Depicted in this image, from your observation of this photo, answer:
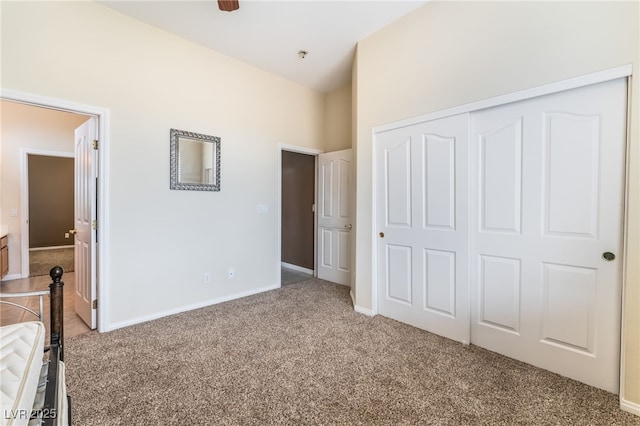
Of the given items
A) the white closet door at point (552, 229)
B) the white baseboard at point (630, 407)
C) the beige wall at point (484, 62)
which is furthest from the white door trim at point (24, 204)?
the white baseboard at point (630, 407)

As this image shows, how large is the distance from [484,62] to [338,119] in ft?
7.72

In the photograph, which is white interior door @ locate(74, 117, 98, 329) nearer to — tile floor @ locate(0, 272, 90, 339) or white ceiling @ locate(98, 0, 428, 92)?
tile floor @ locate(0, 272, 90, 339)

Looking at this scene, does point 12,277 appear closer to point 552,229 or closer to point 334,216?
point 334,216

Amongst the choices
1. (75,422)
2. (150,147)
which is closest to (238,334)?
(75,422)

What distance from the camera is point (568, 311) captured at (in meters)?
1.93

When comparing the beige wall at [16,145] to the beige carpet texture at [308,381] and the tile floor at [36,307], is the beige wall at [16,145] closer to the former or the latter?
the tile floor at [36,307]

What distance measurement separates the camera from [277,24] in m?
2.81

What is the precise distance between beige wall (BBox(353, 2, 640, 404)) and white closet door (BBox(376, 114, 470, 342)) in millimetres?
183

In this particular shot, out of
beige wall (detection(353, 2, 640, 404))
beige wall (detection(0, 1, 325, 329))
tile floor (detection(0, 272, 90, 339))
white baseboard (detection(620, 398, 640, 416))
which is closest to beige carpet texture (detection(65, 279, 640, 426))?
white baseboard (detection(620, 398, 640, 416))

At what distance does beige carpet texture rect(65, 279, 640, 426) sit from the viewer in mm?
1597

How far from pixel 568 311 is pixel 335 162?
10.1 feet

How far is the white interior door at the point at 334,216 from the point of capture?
4.16 m

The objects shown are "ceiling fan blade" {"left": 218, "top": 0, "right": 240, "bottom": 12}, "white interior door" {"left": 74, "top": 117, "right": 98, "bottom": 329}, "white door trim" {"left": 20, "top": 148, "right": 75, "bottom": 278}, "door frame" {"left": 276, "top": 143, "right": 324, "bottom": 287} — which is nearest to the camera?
"ceiling fan blade" {"left": 218, "top": 0, "right": 240, "bottom": 12}

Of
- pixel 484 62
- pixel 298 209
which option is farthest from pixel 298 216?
pixel 484 62
